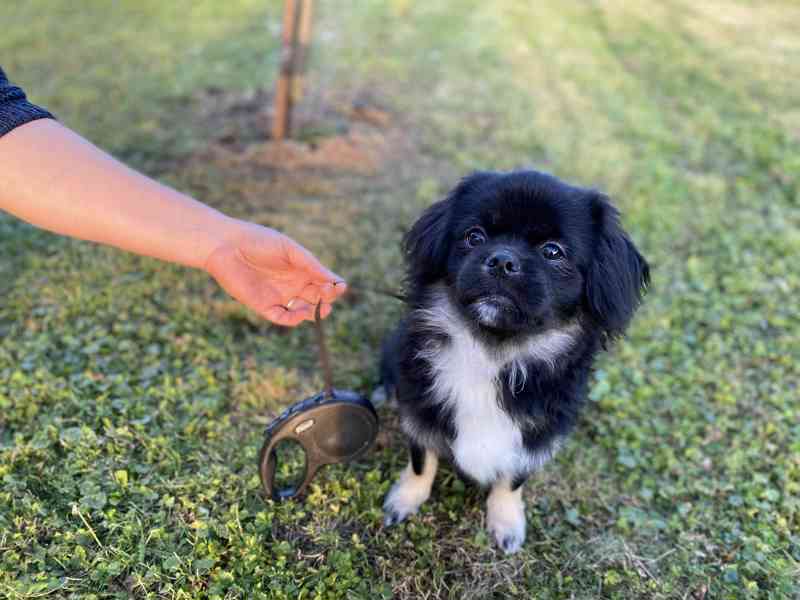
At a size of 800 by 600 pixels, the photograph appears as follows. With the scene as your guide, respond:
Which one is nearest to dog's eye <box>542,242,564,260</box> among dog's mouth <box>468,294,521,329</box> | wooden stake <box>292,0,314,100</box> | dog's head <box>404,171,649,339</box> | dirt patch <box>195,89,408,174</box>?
dog's head <box>404,171,649,339</box>

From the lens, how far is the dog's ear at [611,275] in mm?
2268

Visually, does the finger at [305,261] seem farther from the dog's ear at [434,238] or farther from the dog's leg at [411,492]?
the dog's leg at [411,492]

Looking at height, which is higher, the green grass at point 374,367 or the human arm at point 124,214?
the human arm at point 124,214

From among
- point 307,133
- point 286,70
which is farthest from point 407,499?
point 307,133

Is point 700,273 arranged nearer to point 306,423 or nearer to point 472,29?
point 306,423

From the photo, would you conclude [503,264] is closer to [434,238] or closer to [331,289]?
[434,238]

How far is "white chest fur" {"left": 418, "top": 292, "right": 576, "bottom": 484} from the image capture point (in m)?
2.30

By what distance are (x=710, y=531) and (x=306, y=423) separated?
70.8 inches

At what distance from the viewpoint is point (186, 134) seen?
17.4ft

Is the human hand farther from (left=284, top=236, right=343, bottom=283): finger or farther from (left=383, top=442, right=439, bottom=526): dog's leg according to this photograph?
(left=383, top=442, right=439, bottom=526): dog's leg

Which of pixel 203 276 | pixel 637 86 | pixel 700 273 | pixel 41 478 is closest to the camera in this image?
pixel 41 478

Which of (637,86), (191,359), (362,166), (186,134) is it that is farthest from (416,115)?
(191,359)

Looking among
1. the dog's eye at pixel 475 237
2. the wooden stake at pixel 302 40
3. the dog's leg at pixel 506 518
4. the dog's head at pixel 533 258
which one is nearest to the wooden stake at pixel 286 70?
the wooden stake at pixel 302 40

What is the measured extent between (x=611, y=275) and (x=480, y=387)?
63 cm
